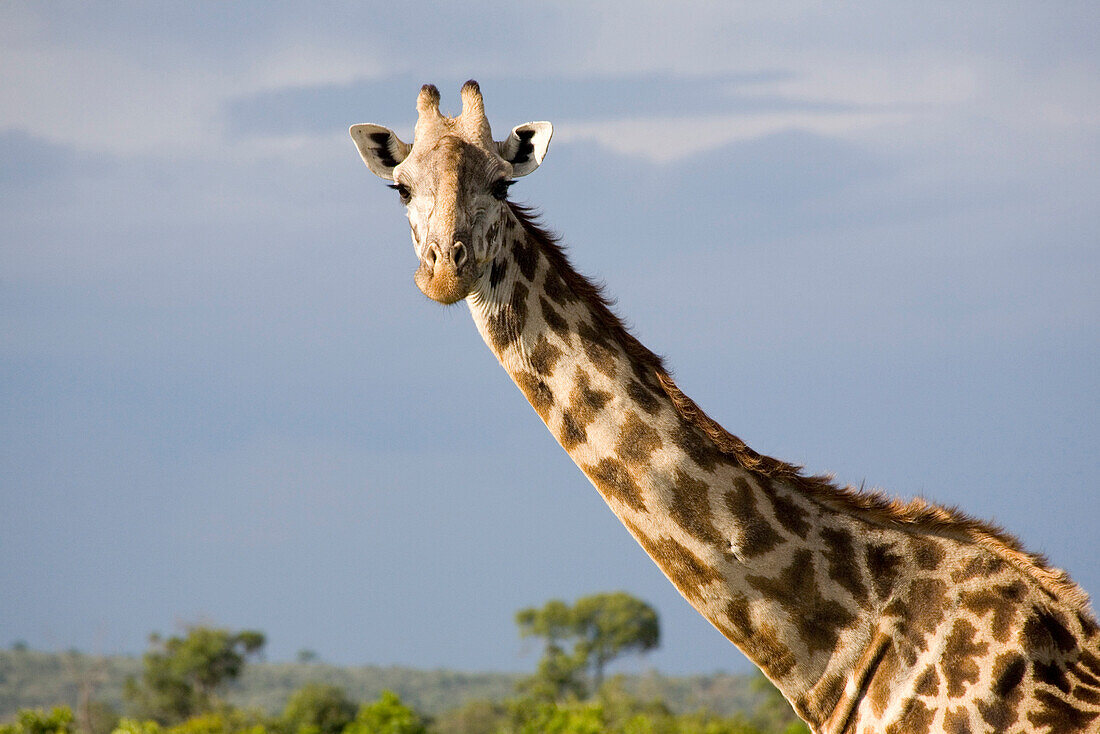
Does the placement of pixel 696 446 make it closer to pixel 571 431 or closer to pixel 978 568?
pixel 571 431

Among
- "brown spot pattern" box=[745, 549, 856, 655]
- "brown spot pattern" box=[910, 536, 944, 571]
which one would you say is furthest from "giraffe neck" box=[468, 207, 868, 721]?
"brown spot pattern" box=[910, 536, 944, 571]

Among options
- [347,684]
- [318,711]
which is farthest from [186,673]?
[347,684]

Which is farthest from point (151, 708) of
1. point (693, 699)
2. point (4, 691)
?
point (693, 699)

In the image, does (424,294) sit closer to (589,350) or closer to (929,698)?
(589,350)

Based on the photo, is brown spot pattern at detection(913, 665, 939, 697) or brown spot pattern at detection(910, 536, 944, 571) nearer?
brown spot pattern at detection(913, 665, 939, 697)

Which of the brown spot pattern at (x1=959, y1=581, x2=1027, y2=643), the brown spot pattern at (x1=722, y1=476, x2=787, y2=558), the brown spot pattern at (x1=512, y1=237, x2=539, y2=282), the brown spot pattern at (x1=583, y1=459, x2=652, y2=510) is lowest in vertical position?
the brown spot pattern at (x1=959, y1=581, x2=1027, y2=643)

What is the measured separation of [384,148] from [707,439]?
2794 millimetres

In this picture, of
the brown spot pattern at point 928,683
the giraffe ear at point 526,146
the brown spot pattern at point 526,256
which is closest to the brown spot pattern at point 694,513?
the brown spot pattern at point 928,683

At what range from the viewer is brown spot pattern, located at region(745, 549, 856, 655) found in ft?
21.6

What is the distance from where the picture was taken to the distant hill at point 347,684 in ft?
282

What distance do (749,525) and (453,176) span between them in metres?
2.66

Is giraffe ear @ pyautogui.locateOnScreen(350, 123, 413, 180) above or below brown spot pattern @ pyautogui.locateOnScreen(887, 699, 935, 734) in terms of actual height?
above

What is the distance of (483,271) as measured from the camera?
682 cm

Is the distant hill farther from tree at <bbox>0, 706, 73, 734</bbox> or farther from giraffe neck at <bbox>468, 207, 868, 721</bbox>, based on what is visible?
giraffe neck at <bbox>468, 207, 868, 721</bbox>
